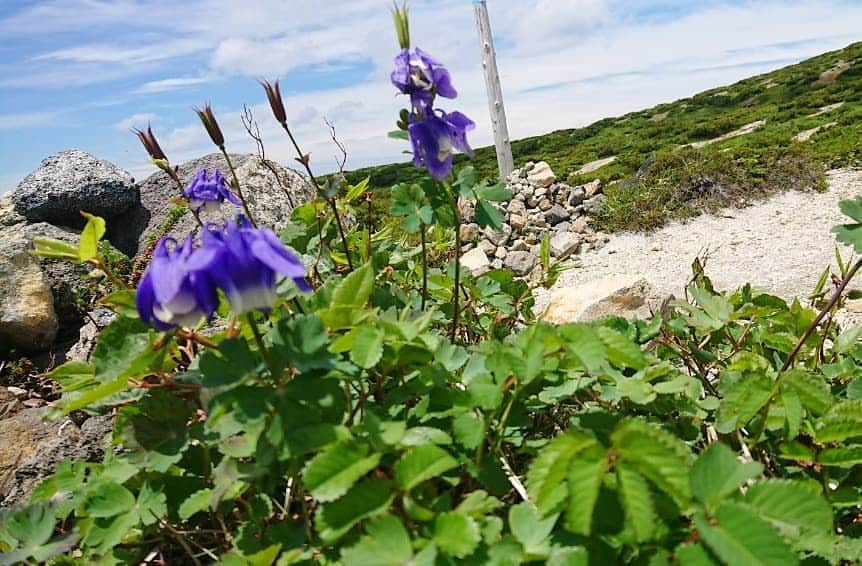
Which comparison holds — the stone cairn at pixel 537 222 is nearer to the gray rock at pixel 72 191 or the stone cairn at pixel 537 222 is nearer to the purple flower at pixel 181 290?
the gray rock at pixel 72 191

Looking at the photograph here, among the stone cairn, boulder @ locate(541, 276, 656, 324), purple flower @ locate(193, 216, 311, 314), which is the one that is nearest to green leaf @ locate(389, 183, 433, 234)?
purple flower @ locate(193, 216, 311, 314)

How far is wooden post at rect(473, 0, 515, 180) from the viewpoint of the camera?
1088 cm

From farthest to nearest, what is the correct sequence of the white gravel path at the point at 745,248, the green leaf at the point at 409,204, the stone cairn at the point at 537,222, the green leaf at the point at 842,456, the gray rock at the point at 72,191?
1. the stone cairn at the point at 537,222
2. the white gravel path at the point at 745,248
3. the gray rock at the point at 72,191
4. the green leaf at the point at 409,204
5. the green leaf at the point at 842,456

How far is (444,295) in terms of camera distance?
1665 millimetres

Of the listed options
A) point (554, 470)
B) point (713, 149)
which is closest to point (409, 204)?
point (554, 470)

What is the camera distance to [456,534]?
2.64 feet

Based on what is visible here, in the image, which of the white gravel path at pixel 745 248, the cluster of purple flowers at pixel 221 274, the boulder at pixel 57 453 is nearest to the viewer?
the cluster of purple flowers at pixel 221 274

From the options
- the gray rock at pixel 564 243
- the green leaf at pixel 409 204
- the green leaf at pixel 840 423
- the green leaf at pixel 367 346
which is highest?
the green leaf at pixel 409 204

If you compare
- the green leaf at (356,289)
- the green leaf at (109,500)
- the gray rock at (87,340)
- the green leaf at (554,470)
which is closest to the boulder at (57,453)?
the green leaf at (109,500)

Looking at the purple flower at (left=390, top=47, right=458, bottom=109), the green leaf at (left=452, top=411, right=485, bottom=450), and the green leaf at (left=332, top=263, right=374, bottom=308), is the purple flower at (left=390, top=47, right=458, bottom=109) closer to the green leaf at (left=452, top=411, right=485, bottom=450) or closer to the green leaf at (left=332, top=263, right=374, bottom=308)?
the green leaf at (left=332, top=263, right=374, bottom=308)

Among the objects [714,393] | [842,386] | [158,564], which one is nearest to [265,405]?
[158,564]

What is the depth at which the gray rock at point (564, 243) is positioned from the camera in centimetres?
755

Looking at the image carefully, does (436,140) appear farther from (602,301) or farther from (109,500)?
(602,301)

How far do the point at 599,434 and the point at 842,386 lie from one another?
0.82m
